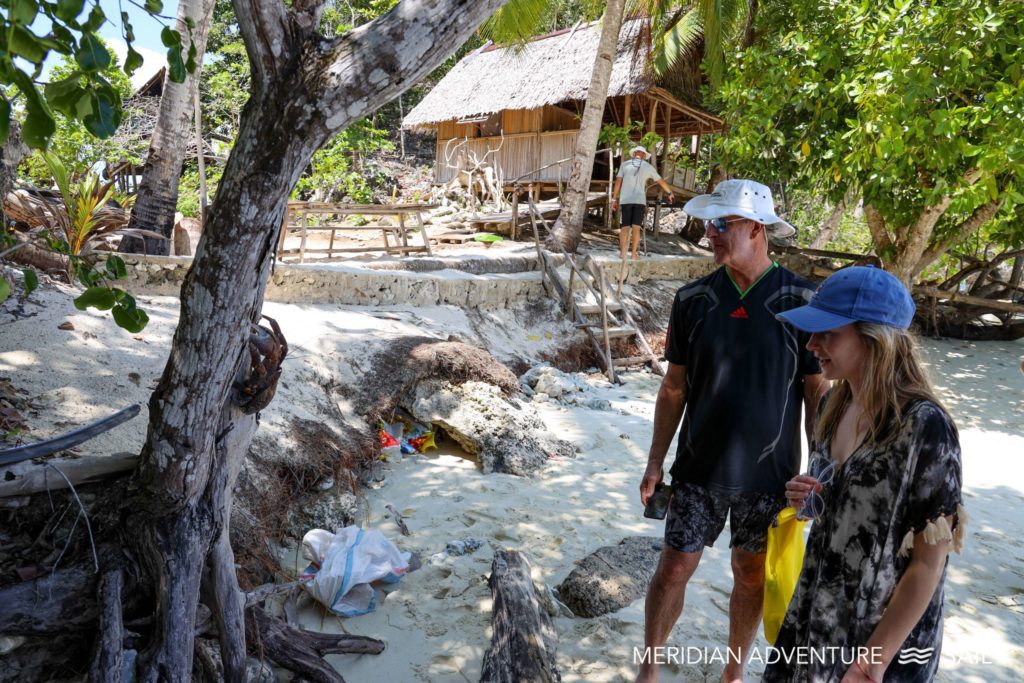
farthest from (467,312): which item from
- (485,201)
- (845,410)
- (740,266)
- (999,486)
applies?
(485,201)

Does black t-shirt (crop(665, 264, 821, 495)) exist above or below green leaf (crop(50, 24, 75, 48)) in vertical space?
below

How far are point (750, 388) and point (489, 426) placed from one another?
3037mm

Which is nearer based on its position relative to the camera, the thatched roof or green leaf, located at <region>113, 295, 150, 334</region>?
green leaf, located at <region>113, 295, 150, 334</region>

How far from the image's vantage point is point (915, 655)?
5.30 ft

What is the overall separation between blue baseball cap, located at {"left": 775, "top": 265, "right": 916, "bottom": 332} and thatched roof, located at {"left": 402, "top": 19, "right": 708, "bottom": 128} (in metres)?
12.3

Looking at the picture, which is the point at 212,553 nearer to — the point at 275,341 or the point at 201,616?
the point at 201,616

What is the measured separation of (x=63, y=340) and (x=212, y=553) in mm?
2875

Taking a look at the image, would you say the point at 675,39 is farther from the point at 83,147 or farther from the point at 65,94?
the point at 65,94

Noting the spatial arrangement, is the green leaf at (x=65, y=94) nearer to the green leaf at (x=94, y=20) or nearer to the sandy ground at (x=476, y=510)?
the green leaf at (x=94, y=20)

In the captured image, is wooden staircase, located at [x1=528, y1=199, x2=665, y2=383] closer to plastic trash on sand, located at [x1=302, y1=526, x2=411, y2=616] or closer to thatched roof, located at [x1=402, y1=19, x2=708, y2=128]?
plastic trash on sand, located at [x1=302, y1=526, x2=411, y2=616]

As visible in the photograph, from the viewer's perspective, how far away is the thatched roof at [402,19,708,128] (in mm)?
14070

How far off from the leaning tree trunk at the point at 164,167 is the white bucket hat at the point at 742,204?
5648 mm

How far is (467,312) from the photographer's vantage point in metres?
8.48

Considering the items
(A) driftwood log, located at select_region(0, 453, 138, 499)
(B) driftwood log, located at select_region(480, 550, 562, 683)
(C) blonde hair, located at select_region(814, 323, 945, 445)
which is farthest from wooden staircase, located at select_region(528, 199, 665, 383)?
(C) blonde hair, located at select_region(814, 323, 945, 445)
